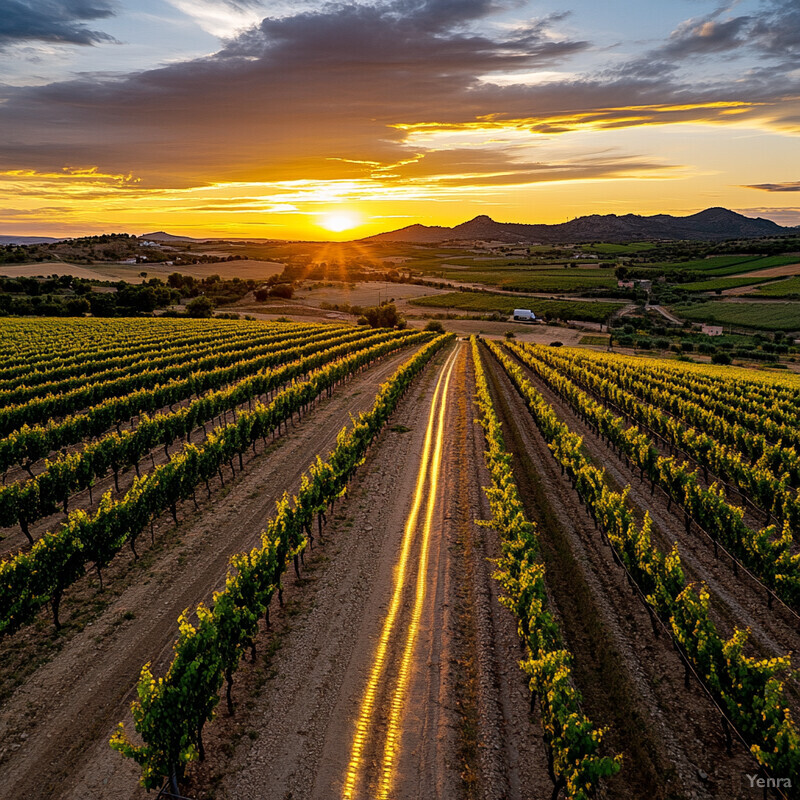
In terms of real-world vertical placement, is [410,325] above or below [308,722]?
above

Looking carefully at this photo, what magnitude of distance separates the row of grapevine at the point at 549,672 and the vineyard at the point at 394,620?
57 mm

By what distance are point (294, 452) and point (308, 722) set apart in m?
15.6

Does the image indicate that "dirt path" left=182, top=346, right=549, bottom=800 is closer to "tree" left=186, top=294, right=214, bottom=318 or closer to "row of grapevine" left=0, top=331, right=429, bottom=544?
"row of grapevine" left=0, top=331, right=429, bottom=544

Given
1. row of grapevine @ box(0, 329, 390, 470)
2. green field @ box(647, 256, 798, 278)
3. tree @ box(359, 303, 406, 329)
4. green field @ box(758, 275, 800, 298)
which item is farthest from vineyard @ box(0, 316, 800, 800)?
green field @ box(647, 256, 798, 278)

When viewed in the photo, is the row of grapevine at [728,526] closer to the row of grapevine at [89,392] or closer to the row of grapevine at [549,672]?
the row of grapevine at [549,672]

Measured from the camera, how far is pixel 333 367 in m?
38.3

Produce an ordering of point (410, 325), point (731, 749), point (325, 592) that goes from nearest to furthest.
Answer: point (731, 749) < point (325, 592) < point (410, 325)

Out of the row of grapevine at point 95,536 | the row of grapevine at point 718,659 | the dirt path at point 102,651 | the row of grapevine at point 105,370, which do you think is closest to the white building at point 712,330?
the row of grapevine at point 105,370

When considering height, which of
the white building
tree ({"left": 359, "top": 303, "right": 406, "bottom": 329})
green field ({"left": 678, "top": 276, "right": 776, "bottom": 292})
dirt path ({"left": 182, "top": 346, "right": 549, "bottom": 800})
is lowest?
dirt path ({"left": 182, "top": 346, "right": 549, "bottom": 800})

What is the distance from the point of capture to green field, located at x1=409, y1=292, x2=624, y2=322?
110m

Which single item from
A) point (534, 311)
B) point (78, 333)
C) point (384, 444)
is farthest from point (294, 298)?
point (384, 444)

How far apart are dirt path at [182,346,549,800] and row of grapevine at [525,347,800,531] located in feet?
30.7

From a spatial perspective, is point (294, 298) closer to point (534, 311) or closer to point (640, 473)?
point (534, 311)

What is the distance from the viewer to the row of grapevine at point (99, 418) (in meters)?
20.7
